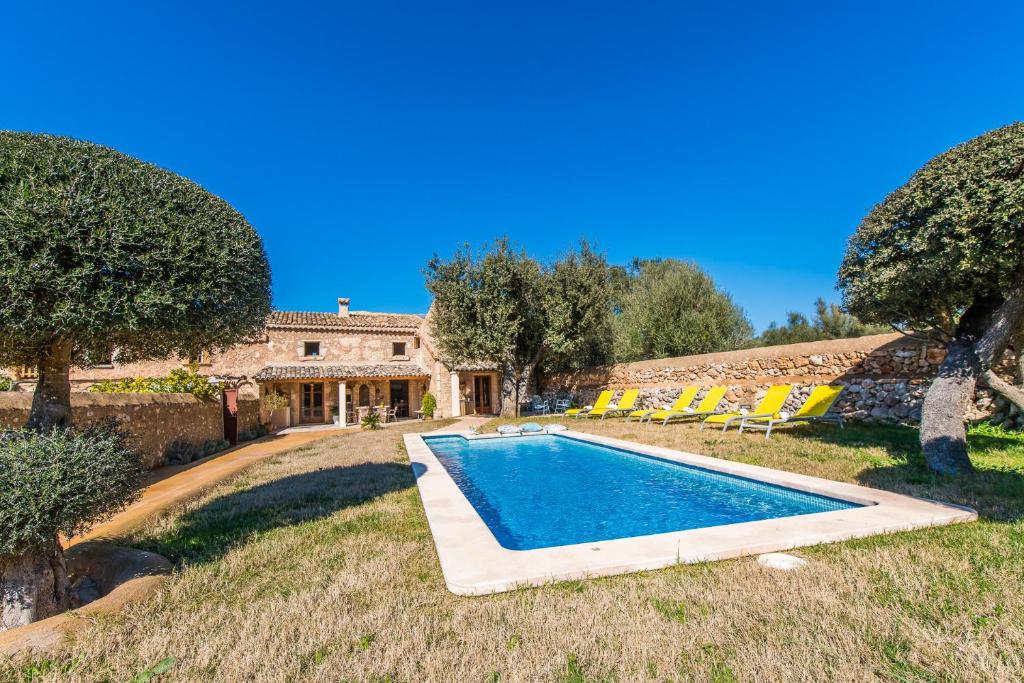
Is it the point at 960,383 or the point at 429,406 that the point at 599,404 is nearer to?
the point at 429,406

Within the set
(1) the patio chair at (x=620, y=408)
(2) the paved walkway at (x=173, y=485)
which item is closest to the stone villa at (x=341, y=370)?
(1) the patio chair at (x=620, y=408)

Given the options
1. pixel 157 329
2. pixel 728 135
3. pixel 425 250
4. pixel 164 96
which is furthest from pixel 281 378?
pixel 728 135

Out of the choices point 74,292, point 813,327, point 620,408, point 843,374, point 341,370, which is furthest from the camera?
point 813,327

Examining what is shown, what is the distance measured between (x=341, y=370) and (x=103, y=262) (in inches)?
749

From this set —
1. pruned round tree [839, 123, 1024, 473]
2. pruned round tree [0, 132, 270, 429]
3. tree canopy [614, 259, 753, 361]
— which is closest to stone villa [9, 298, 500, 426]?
tree canopy [614, 259, 753, 361]

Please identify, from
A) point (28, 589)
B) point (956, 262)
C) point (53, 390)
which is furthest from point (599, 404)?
point (28, 589)

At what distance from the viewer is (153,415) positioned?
412 inches

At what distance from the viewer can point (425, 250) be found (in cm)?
1933

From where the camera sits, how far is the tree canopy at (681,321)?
22.8 m

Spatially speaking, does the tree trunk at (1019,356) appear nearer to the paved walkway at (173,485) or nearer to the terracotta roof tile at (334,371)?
the paved walkway at (173,485)

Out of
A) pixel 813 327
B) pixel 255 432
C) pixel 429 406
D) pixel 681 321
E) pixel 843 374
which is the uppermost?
pixel 813 327

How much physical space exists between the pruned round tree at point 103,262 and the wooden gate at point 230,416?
12.8 meters

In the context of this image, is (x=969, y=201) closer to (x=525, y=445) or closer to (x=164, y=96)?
(x=525, y=445)

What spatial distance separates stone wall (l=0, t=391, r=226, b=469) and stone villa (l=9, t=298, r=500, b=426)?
6.75 meters
